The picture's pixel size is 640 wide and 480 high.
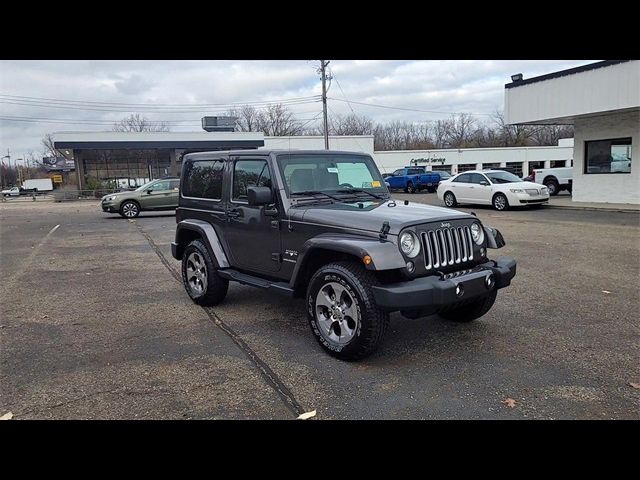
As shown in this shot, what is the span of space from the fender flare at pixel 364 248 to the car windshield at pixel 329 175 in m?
0.87

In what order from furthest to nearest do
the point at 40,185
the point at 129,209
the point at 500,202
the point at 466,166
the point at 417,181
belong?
the point at 40,185 < the point at 466,166 < the point at 417,181 < the point at 129,209 < the point at 500,202

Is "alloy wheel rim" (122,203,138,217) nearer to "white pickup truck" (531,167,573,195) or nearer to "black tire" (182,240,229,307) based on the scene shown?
"black tire" (182,240,229,307)

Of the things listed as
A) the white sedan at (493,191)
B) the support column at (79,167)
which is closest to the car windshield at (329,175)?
the white sedan at (493,191)

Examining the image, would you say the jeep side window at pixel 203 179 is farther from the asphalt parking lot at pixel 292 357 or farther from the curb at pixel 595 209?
the curb at pixel 595 209

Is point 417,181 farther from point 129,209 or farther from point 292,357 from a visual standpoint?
point 292,357

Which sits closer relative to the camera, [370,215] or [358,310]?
[358,310]

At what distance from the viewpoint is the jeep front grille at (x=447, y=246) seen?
14.3 ft

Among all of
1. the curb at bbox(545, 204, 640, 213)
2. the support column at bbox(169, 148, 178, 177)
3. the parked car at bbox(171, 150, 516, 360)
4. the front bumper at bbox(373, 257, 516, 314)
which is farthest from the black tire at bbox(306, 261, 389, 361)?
the support column at bbox(169, 148, 178, 177)

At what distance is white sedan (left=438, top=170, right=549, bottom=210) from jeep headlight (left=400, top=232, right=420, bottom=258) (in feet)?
49.3

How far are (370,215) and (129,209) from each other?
59.7ft

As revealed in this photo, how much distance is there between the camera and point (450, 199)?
20.3m

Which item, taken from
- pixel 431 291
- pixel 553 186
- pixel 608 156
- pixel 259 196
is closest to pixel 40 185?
pixel 553 186
